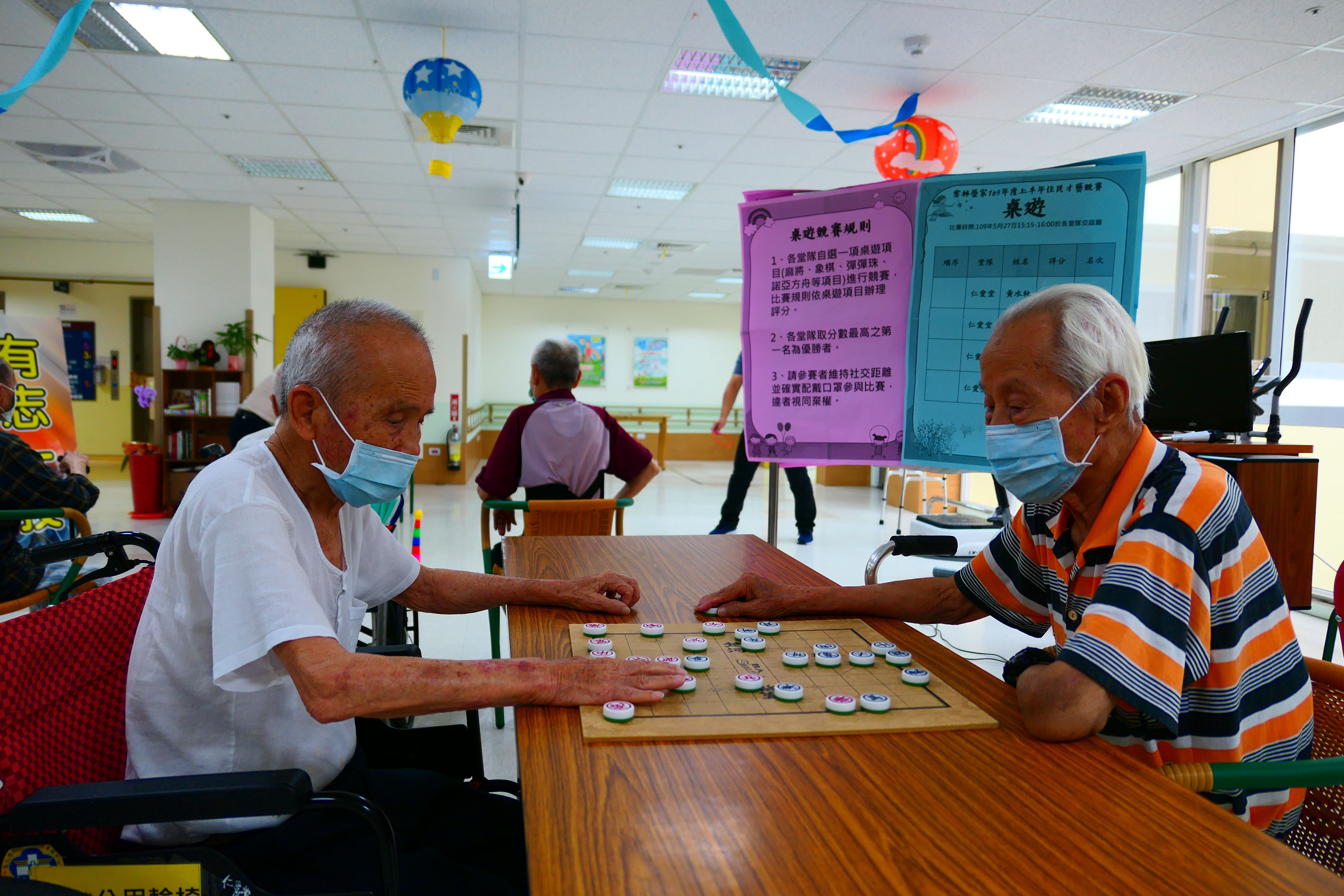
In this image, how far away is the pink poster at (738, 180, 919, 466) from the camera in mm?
1869

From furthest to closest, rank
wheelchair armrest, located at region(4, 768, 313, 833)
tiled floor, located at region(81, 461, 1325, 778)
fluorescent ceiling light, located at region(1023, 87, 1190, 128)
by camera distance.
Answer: fluorescent ceiling light, located at region(1023, 87, 1190, 128) < tiled floor, located at region(81, 461, 1325, 778) < wheelchair armrest, located at region(4, 768, 313, 833)

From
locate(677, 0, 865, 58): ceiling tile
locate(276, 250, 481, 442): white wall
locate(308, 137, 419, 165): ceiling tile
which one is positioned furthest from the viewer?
locate(276, 250, 481, 442): white wall

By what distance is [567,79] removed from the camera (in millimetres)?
4391

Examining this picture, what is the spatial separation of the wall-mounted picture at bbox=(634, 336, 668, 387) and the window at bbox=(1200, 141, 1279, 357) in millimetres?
9972

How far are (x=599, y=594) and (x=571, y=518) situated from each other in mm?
1247

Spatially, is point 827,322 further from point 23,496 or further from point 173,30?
point 173,30

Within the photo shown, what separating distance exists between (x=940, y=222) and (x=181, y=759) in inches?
70.1

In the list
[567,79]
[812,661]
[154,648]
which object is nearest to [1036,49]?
[567,79]

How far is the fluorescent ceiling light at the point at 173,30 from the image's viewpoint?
370 centimetres

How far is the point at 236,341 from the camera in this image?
7.13 m

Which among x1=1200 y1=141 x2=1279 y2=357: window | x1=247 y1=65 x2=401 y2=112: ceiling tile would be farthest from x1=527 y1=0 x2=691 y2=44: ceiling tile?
x1=1200 y1=141 x2=1279 y2=357: window

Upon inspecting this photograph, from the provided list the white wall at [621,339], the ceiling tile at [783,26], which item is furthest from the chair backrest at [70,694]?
the white wall at [621,339]

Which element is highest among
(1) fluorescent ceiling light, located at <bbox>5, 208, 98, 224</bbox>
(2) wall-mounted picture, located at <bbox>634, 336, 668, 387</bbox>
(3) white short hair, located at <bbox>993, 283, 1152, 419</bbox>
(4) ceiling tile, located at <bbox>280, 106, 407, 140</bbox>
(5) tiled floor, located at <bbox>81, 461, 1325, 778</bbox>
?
(4) ceiling tile, located at <bbox>280, 106, 407, 140</bbox>

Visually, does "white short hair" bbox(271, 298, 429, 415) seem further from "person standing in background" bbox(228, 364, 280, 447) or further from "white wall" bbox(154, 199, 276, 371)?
"white wall" bbox(154, 199, 276, 371)
